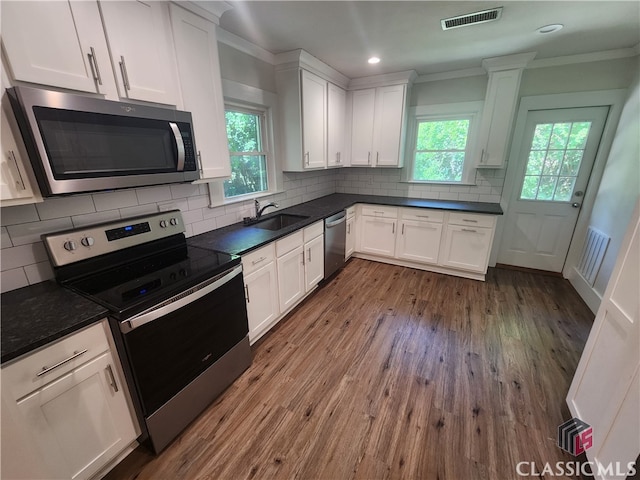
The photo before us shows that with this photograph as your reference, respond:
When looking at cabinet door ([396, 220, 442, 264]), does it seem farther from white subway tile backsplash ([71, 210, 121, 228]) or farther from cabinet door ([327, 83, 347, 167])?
white subway tile backsplash ([71, 210, 121, 228])

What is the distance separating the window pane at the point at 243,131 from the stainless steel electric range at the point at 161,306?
3.42 ft

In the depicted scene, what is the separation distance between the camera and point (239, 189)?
265 centimetres

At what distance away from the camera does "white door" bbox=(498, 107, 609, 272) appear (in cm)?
301

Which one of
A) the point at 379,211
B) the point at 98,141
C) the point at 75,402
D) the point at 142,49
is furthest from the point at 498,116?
the point at 75,402

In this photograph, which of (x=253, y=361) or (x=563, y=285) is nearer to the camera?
(x=253, y=361)

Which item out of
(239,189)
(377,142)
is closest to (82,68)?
(239,189)

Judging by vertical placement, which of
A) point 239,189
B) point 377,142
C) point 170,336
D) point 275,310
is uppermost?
point 377,142

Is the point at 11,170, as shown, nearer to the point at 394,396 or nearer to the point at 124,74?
the point at 124,74

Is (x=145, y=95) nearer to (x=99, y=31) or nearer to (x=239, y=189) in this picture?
(x=99, y=31)

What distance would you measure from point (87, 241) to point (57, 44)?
93 centimetres

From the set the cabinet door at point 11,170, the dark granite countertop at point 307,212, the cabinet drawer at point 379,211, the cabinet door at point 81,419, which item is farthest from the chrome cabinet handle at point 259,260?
the cabinet drawer at point 379,211

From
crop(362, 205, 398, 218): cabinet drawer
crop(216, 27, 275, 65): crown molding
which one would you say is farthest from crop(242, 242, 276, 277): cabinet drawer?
crop(362, 205, 398, 218): cabinet drawer

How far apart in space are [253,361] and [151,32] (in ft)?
7.40

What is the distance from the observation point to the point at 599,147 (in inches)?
116
